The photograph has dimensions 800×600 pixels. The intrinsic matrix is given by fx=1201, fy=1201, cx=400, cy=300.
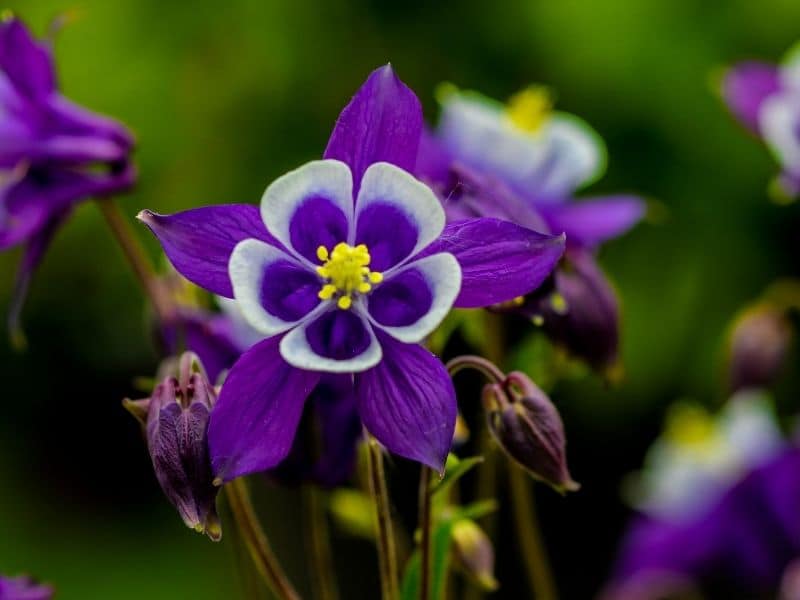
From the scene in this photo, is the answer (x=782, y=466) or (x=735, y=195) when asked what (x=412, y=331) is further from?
(x=735, y=195)

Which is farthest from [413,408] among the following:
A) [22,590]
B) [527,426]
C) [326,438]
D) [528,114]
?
[528,114]

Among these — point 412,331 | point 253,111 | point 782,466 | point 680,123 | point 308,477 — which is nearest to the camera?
point 412,331

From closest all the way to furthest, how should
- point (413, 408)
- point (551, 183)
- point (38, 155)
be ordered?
point (413, 408) < point (38, 155) < point (551, 183)

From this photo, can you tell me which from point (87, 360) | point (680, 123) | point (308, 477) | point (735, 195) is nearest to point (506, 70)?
point (680, 123)

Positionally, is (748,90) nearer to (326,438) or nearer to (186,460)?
(326,438)

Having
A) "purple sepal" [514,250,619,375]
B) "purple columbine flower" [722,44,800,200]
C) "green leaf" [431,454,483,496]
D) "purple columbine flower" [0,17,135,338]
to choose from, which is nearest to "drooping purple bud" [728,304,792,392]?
"purple columbine flower" [722,44,800,200]
